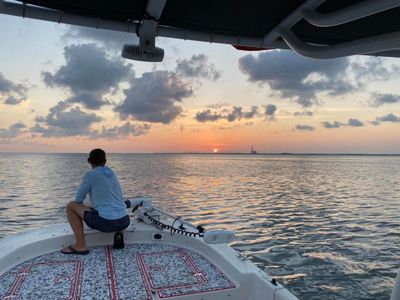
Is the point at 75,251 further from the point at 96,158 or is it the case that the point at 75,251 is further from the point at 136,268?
the point at 96,158

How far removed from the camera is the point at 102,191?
18.2 feet

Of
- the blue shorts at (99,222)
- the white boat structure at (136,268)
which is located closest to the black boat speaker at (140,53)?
the white boat structure at (136,268)

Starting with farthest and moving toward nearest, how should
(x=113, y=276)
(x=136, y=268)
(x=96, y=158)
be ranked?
(x=96, y=158)
(x=136, y=268)
(x=113, y=276)

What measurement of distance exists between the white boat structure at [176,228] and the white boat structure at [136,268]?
13 millimetres

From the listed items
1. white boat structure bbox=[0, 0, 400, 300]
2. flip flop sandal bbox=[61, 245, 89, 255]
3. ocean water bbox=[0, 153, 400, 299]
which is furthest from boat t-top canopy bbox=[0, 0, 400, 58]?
ocean water bbox=[0, 153, 400, 299]

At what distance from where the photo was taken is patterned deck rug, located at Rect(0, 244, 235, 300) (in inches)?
172

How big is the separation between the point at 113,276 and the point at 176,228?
5.79 feet

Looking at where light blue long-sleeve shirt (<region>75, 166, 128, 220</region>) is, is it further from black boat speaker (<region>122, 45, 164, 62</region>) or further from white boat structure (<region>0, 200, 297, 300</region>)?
black boat speaker (<region>122, 45, 164, 62</region>)

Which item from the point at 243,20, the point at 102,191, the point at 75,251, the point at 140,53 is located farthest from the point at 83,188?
the point at 243,20

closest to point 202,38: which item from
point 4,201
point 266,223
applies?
point 266,223

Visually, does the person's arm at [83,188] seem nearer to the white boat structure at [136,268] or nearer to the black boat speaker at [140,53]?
the white boat structure at [136,268]

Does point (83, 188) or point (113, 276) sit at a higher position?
point (83, 188)

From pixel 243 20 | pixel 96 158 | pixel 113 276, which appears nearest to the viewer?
pixel 243 20

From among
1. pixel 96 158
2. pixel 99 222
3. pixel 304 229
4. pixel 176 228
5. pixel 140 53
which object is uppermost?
pixel 140 53
